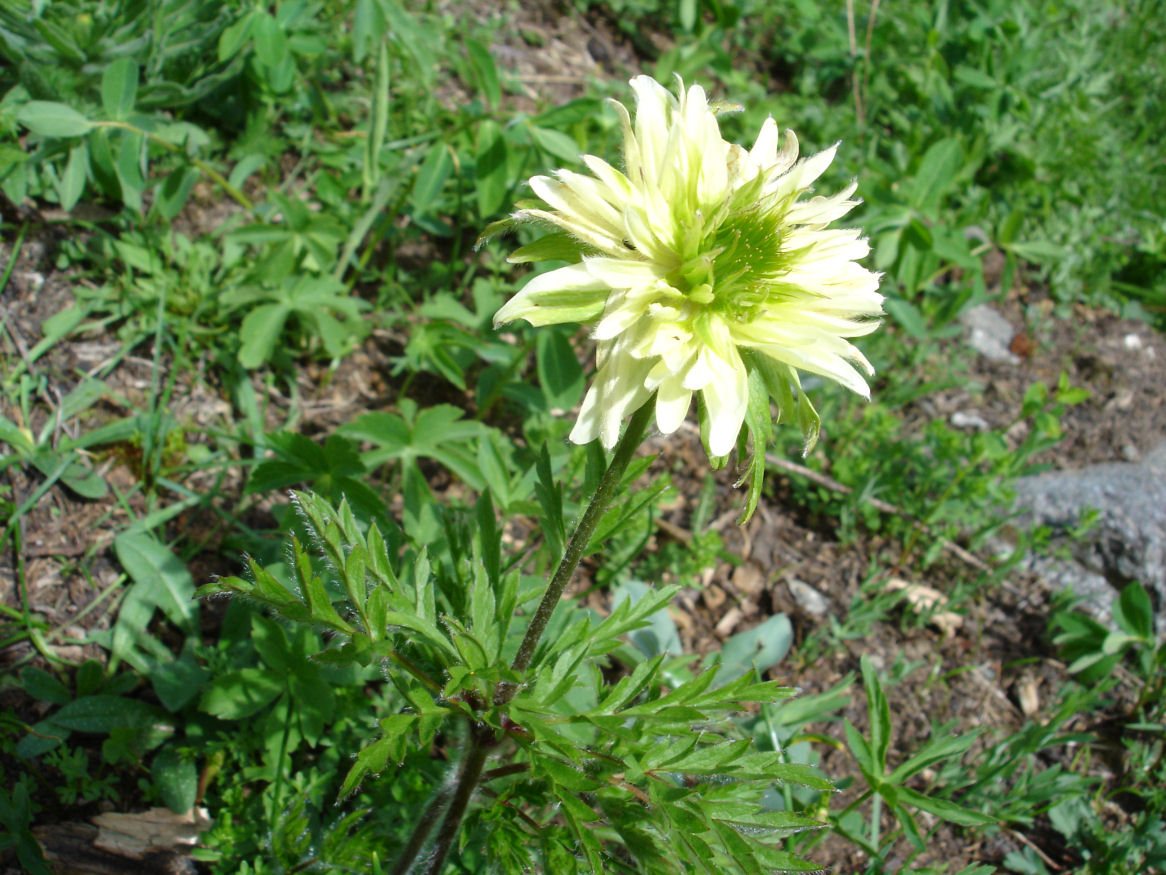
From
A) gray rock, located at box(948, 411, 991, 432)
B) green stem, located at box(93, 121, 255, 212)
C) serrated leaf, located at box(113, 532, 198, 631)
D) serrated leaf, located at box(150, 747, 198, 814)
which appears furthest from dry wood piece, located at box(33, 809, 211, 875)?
gray rock, located at box(948, 411, 991, 432)

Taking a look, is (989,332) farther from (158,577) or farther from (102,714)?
(102,714)

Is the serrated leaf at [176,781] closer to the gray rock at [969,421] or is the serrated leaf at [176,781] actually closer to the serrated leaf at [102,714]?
the serrated leaf at [102,714]

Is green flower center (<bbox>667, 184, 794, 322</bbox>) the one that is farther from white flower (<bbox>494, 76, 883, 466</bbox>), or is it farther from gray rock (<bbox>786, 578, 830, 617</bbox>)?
gray rock (<bbox>786, 578, 830, 617</bbox>)

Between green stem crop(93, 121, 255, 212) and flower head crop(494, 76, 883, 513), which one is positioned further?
green stem crop(93, 121, 255, 212)

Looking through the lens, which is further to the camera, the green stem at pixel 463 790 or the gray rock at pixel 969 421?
the gray rock at pixel 969 421

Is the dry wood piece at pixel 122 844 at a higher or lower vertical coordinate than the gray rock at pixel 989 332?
lower

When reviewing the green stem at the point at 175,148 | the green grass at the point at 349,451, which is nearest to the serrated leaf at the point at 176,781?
the green grass at the point at 349,451

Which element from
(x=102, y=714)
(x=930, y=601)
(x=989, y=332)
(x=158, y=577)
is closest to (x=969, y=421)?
(x=989, y=332)

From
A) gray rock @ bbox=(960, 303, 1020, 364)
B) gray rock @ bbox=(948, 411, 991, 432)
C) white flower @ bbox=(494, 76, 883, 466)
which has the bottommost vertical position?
gray rock @ bbox=(948, 411, 991, 432)
